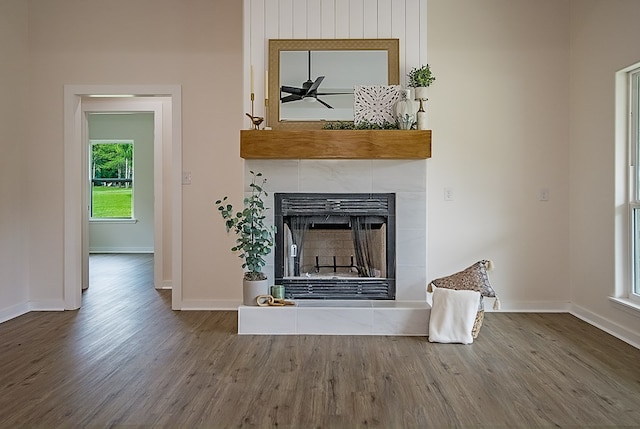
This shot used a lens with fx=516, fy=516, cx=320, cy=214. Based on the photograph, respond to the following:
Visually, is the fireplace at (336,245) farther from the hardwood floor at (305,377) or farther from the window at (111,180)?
the window at (111,180)

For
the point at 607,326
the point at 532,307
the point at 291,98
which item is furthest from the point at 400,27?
the point at 607,326

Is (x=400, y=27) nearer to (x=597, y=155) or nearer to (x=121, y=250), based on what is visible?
(x=597, y=155)

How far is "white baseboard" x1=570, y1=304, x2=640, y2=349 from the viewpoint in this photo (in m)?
3.48

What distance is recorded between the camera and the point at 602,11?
389 centimetres

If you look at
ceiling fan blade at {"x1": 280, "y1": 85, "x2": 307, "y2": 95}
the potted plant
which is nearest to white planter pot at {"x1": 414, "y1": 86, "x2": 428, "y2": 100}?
the potted plant

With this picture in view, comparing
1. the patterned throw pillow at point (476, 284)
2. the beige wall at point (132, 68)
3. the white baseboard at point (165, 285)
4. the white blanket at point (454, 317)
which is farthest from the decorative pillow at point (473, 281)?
the white baseboard at point (165, 285)

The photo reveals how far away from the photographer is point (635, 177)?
12.1 ft

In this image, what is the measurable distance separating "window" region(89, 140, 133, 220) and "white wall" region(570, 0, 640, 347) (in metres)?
7.91

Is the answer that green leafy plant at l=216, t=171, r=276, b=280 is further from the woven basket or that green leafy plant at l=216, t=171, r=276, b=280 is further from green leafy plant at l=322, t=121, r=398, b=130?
the woven basket

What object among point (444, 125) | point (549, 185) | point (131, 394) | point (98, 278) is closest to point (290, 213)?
point (444, 125)

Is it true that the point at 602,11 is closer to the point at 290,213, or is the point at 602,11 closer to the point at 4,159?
the point at 290,213

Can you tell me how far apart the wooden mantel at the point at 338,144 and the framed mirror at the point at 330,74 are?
0.64ft

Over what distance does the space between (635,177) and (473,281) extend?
4.50ft

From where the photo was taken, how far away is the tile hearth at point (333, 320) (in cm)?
372
